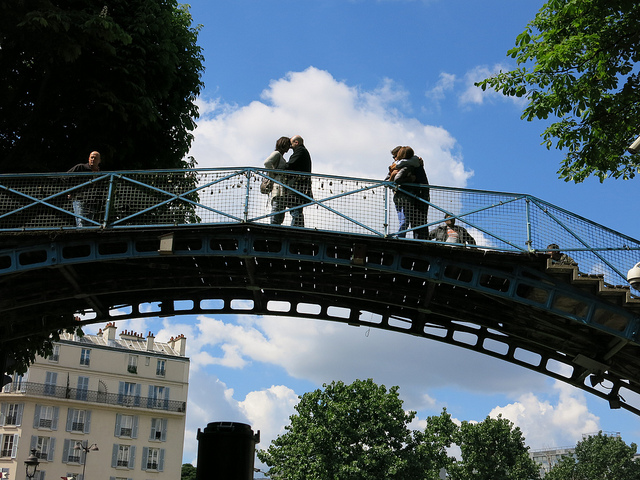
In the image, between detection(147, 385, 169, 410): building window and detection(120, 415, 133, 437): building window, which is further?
detection(147, 385, 169, 410): building window

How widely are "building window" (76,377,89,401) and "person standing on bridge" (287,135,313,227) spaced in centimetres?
5661

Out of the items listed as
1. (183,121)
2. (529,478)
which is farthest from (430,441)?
(183,121)

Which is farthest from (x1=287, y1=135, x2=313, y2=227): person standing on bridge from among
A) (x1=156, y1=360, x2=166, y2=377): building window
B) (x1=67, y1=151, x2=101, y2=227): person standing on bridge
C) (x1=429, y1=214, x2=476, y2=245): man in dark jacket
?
(x1=156, y1=360, x2=166, y2=377): building window

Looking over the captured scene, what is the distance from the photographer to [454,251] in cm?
1709

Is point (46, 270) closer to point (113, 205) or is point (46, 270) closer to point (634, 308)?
point (113, 205)

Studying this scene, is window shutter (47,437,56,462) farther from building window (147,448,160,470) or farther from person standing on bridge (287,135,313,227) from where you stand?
person standing on bridge (287,135,313,227)

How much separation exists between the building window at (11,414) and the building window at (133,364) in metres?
10.1

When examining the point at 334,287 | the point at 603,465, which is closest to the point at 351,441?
the point at 334,287

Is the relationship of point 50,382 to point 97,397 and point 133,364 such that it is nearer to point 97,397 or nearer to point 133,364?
point 97,397

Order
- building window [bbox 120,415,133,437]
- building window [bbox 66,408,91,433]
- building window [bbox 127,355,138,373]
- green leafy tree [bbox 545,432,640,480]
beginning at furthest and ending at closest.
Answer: green leafy tree [bbox 545,432,640,480] < building window [bbox 127,355,138,373] < building window [bbox 120,415,133,437] < building window [bbox 66,408,91,433]

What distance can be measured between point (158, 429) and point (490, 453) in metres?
30.3

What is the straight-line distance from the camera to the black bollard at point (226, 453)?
10.1 metres

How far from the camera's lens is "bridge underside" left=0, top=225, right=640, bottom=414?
1728 cm

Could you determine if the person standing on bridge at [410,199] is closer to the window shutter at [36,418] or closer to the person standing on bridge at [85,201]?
the person standing on bridge at [85,201]
